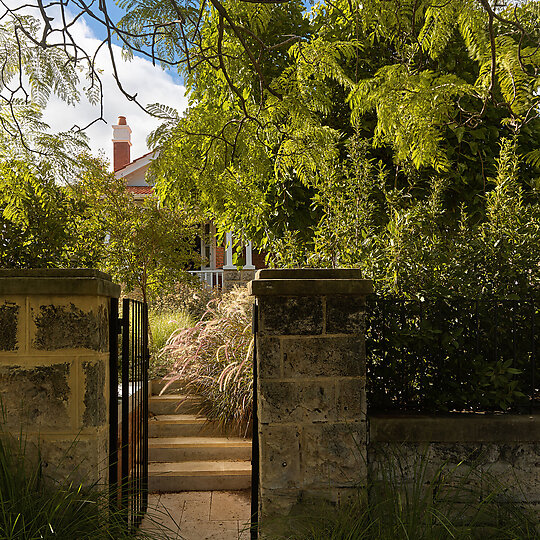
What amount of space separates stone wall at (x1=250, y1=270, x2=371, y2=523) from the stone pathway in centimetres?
96

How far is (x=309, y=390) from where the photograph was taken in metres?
3.02

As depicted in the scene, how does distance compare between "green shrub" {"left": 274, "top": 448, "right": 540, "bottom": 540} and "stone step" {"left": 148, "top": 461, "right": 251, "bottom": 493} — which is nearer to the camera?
"green shrub" {"left": 274, "top": 448, "right": 540, "bottom": 540}

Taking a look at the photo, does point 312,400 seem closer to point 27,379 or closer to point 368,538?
point 368,538

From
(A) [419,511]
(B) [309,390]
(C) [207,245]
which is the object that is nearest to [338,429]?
(B) [309,390]

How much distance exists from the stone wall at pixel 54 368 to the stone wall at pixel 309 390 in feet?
2.86

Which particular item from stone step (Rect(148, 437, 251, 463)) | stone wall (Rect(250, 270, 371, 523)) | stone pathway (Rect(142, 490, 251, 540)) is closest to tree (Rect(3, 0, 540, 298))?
stone wall (Rect(250, 270, 371, 523))

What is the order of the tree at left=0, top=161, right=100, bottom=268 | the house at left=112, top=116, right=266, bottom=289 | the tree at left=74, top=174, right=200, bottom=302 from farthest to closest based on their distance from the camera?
the house at left=112, top=116, right=266, bottom=289
the tree at left=74, top=174, right=200, bottom=302
the tree at left=0, top=161, right=100, bottom=268

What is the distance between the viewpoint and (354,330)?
10.1 ft

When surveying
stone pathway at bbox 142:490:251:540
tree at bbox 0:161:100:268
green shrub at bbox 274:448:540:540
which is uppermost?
tree at bbox 0:161:100:268

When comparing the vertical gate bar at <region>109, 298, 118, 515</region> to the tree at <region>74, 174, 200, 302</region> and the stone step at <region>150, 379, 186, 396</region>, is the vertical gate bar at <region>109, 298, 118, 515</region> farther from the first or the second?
the tree at <region>74, 174, 200, 302</region>

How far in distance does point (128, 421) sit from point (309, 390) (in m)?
1.15

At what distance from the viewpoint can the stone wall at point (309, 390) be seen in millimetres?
2990

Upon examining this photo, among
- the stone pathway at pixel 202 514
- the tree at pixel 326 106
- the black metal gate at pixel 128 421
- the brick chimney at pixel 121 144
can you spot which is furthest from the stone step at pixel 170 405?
the brick chimney at pixel 121 144

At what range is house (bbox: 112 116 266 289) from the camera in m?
11.9
